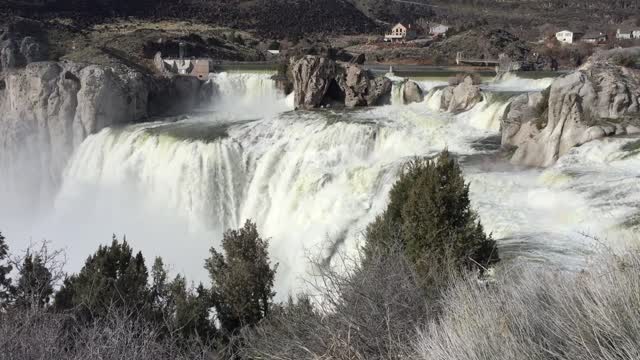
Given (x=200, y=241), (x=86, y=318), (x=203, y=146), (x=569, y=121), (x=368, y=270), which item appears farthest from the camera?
(x=203, y=146)

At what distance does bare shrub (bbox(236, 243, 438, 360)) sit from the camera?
16.6ft

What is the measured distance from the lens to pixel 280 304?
889 centimetres

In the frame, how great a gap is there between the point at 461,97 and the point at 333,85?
8311 millimetres

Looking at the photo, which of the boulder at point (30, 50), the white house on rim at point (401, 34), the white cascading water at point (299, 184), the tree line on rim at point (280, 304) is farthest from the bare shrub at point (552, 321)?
the white house on rim at point (401, 34)

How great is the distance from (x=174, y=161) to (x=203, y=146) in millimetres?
1256

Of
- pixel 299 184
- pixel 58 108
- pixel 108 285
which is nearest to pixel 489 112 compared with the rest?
pixel 299 184

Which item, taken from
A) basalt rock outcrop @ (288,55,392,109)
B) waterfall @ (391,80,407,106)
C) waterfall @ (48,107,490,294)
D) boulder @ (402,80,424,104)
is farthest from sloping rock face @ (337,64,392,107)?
waterfall @ (48,107,490,294)

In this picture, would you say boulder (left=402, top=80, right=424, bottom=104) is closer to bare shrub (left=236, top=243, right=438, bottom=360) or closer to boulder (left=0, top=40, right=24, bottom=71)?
bare shrub (left=236, top=243, right=438, bottom=360)

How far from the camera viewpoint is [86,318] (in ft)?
29.5

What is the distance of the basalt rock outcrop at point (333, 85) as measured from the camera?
29.1m

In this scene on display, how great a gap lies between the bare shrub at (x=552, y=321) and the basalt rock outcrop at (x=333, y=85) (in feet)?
80.7

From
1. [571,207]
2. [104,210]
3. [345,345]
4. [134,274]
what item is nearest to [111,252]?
[134,274]

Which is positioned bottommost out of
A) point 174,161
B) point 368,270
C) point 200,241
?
point 200,241

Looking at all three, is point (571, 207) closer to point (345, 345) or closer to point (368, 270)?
point (368, 270)
